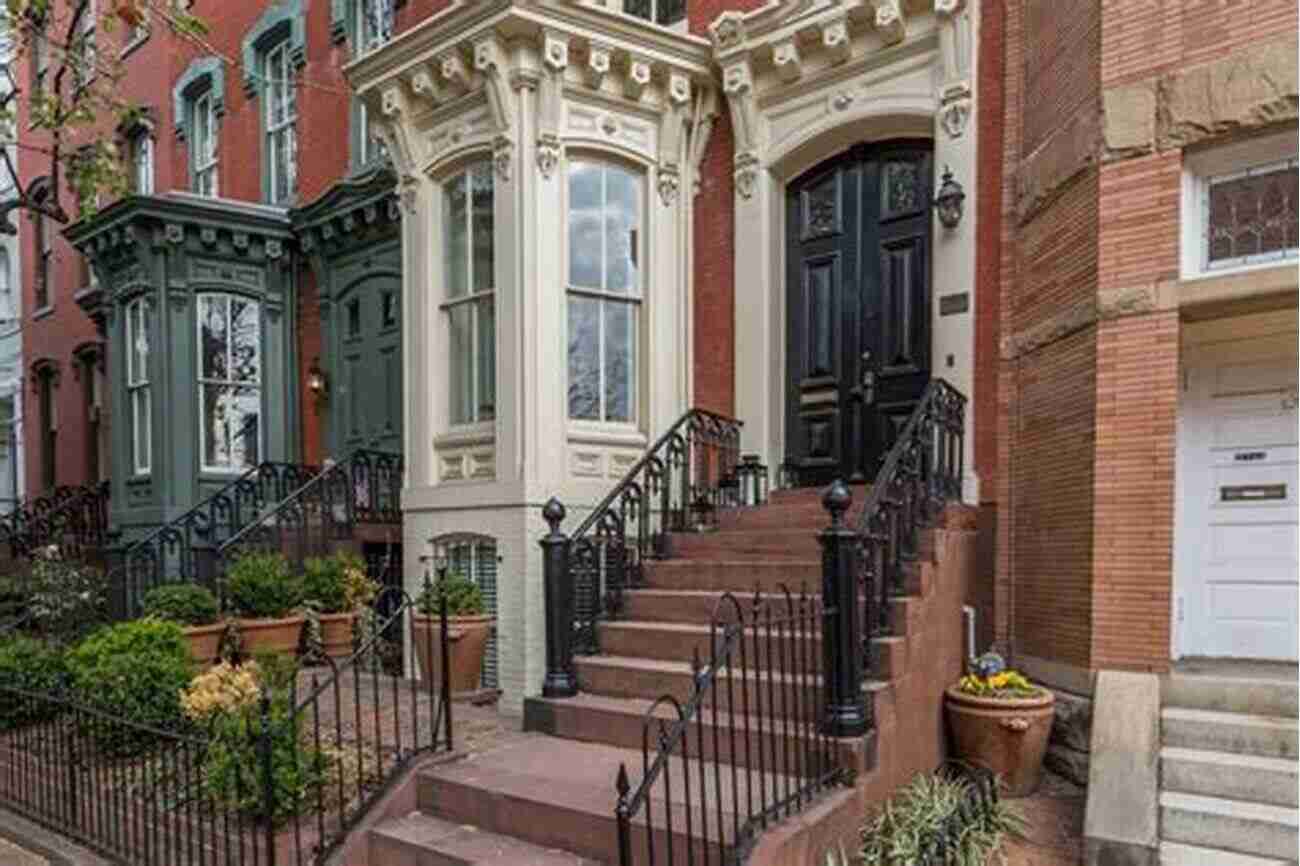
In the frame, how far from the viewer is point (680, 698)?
238 inches

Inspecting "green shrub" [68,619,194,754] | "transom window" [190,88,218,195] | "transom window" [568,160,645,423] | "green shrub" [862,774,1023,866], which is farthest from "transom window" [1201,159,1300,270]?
"transom window" [190,88,218,195]

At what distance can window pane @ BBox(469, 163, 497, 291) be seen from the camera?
824 cm

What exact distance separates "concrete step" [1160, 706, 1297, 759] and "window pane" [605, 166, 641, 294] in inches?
202

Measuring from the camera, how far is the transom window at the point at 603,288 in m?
8.12

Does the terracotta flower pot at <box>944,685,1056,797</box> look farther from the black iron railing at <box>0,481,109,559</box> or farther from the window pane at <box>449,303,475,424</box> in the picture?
the black iron railing at <box>0,481,109,559</box>

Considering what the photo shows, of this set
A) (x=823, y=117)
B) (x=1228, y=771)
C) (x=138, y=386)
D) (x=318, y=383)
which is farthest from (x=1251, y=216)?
(x=138, y=386)

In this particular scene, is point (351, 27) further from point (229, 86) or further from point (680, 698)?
point (680, 698)

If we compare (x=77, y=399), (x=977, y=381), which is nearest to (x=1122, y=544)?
(x=977, y=381)

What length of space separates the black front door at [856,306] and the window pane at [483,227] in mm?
2538

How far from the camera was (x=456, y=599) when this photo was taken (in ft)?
25.8

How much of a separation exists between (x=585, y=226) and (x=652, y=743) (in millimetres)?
4275

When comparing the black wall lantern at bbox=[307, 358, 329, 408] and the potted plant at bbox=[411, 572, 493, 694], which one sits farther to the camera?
the black wall lantern at bbox=[307, 358, 329, 408]

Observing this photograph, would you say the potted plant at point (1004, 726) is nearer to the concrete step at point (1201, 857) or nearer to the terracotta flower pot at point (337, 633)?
the concrete step at point (1201, 857)

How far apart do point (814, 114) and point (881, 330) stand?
184cm
